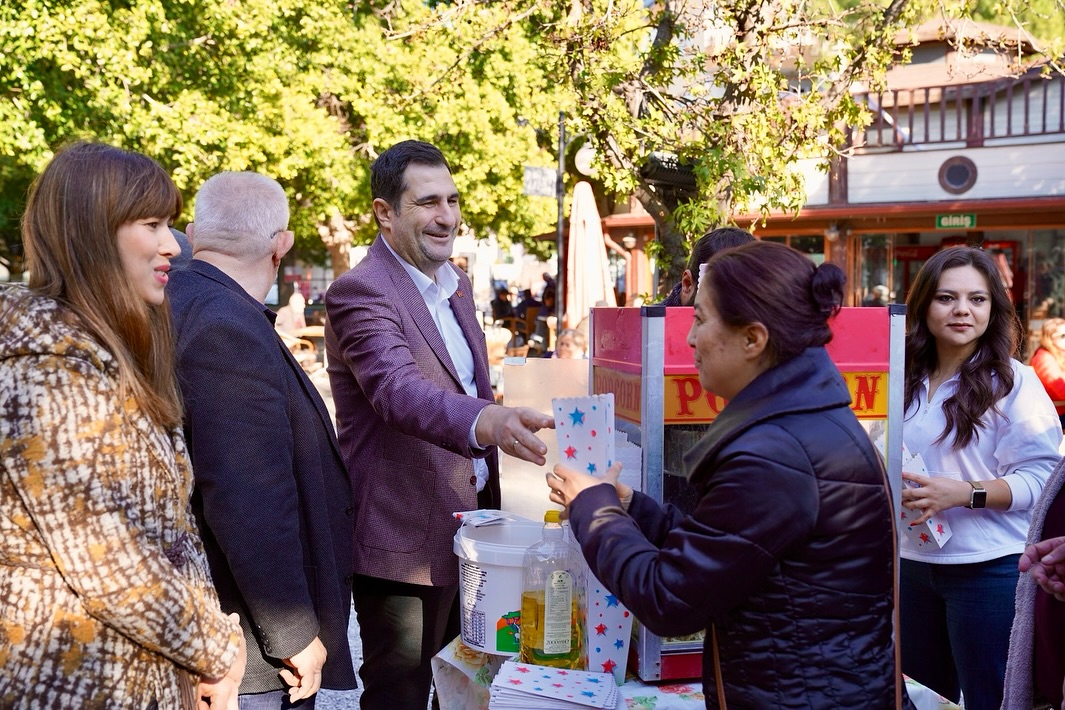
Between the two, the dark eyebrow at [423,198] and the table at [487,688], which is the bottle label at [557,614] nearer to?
the table at [487,688]

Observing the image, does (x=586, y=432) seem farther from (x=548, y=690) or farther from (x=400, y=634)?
(x=400, y=634)

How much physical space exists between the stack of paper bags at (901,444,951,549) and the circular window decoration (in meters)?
14.3

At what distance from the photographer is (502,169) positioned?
742 inches

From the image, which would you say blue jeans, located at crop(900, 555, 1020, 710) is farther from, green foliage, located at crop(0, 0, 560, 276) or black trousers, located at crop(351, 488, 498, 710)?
green foliage, located at crop(0, 0, 560, 276)

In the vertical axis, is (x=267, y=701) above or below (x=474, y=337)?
below

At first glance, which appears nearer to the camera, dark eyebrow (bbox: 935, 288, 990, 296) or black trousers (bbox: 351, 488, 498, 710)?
black trousers (bbox: 351, 488, 498, 710)

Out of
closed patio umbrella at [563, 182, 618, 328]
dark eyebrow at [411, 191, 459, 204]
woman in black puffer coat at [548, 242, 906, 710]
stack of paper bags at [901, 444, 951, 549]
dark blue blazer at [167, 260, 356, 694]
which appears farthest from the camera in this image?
closed patio umbrella at [563, 182, 618, 328]

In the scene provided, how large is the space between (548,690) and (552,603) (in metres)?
0.24

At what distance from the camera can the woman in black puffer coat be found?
151 cm

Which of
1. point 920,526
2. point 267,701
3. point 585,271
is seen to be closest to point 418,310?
point 267,701

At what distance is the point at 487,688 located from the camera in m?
2.40

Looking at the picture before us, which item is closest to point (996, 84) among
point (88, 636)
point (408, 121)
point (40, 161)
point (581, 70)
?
point (408, 121)

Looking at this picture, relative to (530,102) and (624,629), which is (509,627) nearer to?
(624,629)

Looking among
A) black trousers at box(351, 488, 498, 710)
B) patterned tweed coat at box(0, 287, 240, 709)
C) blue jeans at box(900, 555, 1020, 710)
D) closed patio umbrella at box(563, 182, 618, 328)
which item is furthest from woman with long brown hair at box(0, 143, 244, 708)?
closed patio umbrella at box(563, 182, 618, 328)
